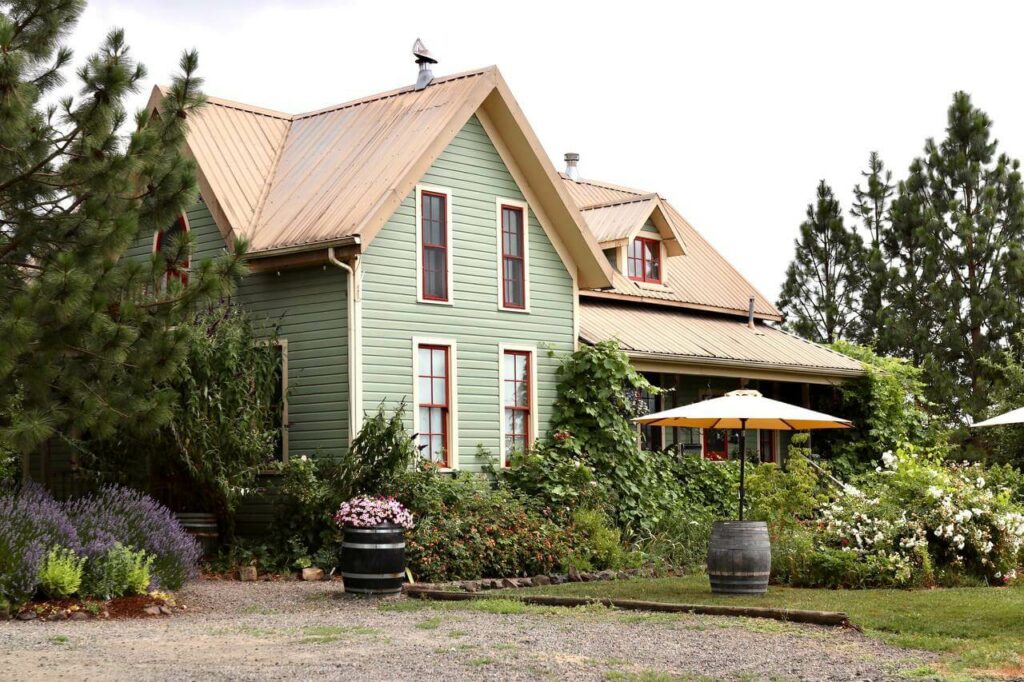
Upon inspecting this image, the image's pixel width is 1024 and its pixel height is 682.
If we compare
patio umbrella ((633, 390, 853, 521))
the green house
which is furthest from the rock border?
the green house

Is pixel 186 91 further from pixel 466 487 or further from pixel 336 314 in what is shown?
pixel 466 487

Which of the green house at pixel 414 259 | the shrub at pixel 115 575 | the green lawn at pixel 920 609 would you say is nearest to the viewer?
the green lawn at pixel 920 609

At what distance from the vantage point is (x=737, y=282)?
96.7ft

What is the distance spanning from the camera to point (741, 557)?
14.4 m

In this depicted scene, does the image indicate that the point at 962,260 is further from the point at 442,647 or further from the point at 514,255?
the point at 442,647

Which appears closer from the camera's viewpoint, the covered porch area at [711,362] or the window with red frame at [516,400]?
the window with red frame at [516,400]

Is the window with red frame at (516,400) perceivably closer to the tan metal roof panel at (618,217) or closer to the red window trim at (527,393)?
the red window trim at (527,393)

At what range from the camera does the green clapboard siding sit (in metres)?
19.3

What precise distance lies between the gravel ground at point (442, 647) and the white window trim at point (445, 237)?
6.93m

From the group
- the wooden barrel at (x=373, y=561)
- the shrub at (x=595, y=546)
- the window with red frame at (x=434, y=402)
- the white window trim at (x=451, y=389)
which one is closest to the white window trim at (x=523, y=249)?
the white window trim at (x=451, y=389)

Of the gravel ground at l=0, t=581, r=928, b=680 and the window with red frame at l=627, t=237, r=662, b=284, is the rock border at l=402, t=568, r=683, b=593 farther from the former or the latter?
the window with red frame at l=627, t=237, r=662, b=284

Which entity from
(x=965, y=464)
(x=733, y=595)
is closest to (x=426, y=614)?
(x=733, y=595)

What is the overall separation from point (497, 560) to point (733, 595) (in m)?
3.94

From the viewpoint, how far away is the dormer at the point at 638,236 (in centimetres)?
2578
